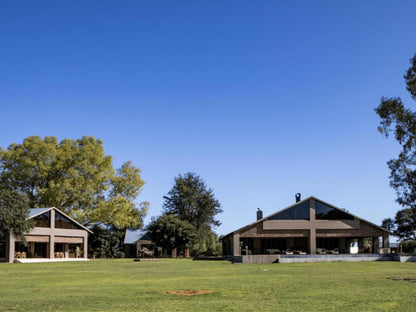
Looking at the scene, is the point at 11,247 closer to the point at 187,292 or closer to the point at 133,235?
the point at 133,235

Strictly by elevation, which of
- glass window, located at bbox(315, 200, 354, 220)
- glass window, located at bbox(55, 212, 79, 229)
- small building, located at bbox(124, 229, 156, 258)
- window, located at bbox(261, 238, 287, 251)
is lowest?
small building, located at bbox(124, 229, 156, 258)

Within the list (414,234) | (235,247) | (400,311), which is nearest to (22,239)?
(235,247)

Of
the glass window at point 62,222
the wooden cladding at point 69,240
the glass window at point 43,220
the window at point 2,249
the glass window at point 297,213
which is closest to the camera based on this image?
the glass window at point 297,213

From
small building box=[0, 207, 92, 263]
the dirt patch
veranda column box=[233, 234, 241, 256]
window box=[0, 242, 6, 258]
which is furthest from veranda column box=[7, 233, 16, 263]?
the dirt patch

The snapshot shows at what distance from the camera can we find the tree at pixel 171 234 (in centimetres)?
6819

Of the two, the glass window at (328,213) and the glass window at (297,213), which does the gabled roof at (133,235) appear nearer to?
the glass window at (297,213)

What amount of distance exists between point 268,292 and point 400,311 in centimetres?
522

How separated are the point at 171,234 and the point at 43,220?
17.3 meters

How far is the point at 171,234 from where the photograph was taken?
68375mm

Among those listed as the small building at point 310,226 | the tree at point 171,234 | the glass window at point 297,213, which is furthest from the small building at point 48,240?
the glass window at point 297,213

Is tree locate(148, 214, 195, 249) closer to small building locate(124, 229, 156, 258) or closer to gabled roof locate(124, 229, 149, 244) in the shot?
small building locate(124, 229, 156, 258)

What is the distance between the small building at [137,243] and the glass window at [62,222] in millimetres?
15032

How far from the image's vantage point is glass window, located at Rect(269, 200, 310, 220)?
5253cm

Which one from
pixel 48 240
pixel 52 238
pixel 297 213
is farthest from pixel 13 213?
pixel 297 213
